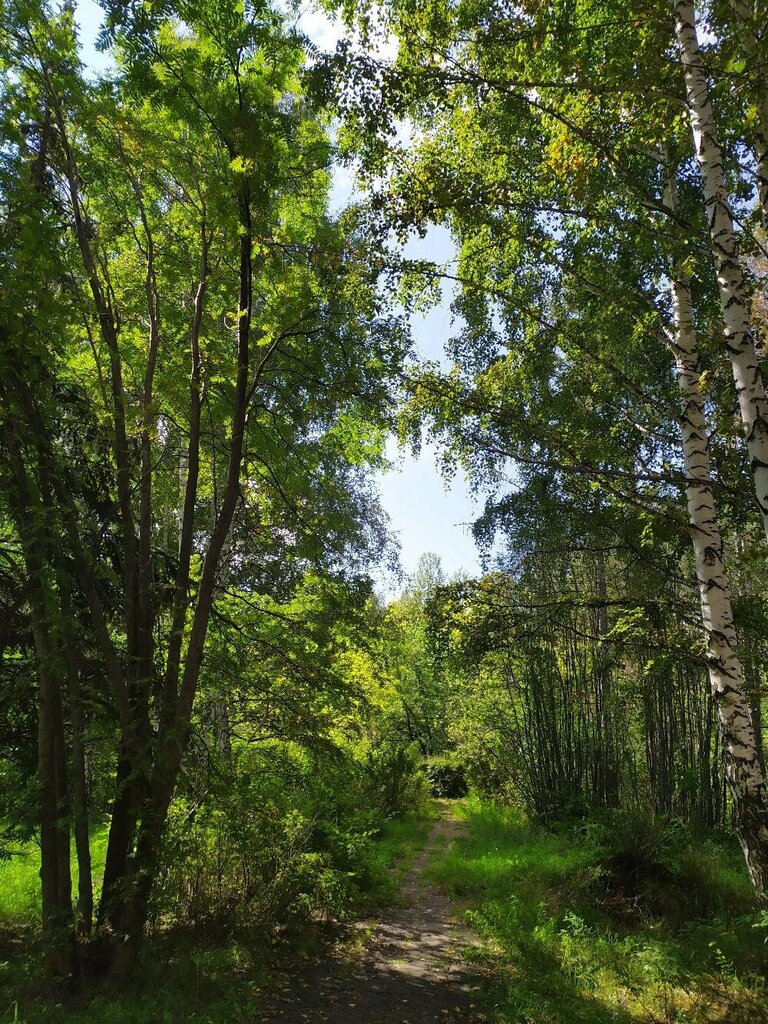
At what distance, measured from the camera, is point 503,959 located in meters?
5.30

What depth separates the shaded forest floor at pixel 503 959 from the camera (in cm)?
407

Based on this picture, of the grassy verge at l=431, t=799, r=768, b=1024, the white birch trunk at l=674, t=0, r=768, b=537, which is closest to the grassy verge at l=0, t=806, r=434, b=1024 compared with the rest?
the grassy verge at l=431, t=799, r=768, b=1024

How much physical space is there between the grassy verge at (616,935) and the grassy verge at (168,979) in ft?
6.18

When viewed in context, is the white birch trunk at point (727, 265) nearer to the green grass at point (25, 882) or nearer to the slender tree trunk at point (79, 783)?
the slender tree trunk at point (79, 783)

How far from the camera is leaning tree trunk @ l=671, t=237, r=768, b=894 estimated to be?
3.62 meters

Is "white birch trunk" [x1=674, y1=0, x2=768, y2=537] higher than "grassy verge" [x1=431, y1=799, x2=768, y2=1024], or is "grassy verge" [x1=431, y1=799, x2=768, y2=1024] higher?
"white birch trunk" [x1=674, y1=0, x2=768, y2=537]

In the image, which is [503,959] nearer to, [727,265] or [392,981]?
[392,981]

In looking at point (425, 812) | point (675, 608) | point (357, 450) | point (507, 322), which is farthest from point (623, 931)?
point (425, 812)

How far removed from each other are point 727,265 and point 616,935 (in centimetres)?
590

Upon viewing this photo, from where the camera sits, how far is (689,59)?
3.86m

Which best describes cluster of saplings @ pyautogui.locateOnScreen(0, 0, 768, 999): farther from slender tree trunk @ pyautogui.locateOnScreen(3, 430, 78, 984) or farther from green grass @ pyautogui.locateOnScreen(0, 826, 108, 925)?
green grass @ pyautogui.locateOnScreen(0, 826, 108, 925)

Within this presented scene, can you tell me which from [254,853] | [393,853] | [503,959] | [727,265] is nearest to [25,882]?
[254,853]

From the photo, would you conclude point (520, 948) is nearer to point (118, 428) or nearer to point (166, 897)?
point (166, 897)

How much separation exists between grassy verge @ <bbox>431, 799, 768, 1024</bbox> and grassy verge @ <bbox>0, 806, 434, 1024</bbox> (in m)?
1.88
